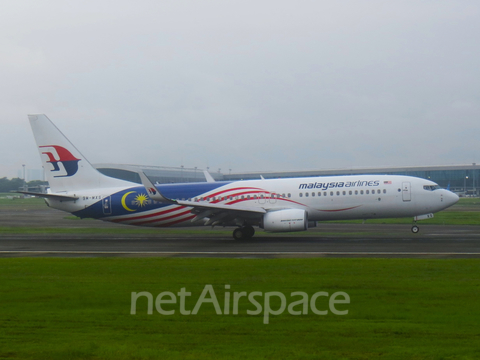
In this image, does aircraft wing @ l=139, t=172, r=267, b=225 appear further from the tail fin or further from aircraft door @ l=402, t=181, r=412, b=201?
aircraft door @ l=402, t=181, r=412, b=201

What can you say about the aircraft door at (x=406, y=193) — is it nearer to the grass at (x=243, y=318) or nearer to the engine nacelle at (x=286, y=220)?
the engine nacelle at (x=286, y=220)

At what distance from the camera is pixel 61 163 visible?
32.6 meters

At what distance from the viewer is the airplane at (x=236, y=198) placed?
29.6 m

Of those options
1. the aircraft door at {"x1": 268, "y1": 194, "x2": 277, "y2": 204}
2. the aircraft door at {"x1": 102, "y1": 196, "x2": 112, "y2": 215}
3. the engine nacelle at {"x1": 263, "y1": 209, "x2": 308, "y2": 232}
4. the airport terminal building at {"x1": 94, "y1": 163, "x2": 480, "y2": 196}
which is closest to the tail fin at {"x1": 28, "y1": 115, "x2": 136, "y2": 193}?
the aircraft door at {"x1": 102, "y1": 196, "x2": 112, "y2": 215}

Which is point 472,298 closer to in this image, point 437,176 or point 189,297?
point 189,297

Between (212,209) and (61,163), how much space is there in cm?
1052

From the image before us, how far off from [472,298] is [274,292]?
14.7ft

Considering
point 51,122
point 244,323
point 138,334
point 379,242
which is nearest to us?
point 138,334

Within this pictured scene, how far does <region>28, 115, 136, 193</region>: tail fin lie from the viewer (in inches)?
1271

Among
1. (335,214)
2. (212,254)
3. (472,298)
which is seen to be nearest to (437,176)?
(335,214)

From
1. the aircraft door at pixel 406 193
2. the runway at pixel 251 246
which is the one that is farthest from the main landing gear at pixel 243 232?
the aircraft door at pixel 406 193

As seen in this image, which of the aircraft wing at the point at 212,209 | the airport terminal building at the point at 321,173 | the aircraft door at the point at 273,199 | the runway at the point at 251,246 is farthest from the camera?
the airport terminal building at the point at 321,173

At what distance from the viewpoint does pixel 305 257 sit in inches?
818

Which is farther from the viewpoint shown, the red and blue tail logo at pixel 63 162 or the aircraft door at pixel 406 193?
the red and blue tail logo at pixel 63 162
